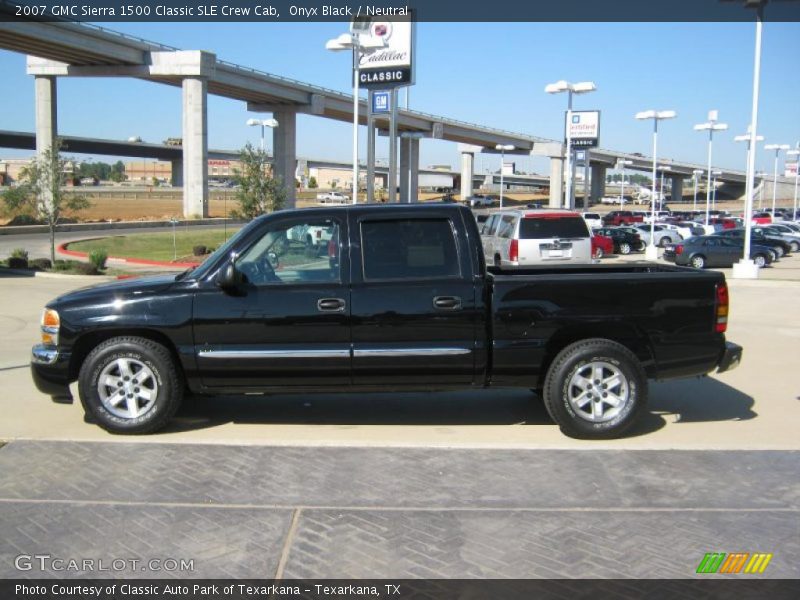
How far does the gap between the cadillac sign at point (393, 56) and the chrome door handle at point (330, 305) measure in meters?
20.5

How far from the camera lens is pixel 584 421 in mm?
Answer: 6293

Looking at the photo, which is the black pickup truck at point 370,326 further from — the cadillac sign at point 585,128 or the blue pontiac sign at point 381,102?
the cadillac sign at point 585,128

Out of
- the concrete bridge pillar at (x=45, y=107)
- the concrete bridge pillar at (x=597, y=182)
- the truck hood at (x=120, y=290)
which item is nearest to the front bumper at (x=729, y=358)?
the truck hood at (x=120, y=290)

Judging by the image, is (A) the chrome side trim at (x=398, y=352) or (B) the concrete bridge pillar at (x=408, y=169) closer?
(A) the chrome side trim at (x=398, y=352)

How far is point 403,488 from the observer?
522cm

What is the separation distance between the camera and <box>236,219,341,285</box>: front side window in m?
6.30

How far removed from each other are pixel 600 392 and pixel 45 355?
181 inches

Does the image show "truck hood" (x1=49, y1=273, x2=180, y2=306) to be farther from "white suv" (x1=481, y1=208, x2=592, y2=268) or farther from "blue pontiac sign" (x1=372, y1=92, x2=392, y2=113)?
"blue pontiac sign" (x1=372, y1=92, x2=392, y2=113)

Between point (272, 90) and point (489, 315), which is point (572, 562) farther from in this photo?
point (272, 90)

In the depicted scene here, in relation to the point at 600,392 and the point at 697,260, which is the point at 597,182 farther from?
the point at 600,392

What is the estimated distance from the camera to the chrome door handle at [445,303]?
20.4ft
